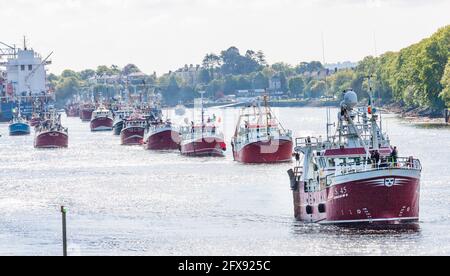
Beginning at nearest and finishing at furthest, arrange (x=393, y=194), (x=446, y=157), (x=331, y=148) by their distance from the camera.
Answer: (x=393, y=194) → (x=331, y=148) → (x=446, y=157)

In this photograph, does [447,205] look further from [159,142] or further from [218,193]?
[159,142]

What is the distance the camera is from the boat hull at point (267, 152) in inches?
4830

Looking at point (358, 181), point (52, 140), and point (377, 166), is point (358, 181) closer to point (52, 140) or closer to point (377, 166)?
point (377, 166)

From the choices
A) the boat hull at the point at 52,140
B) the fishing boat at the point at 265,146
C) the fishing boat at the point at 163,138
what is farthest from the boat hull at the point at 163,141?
the fishing boat at the point at 265,146

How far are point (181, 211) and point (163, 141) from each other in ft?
284

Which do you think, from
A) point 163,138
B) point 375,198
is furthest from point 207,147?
point 375,198

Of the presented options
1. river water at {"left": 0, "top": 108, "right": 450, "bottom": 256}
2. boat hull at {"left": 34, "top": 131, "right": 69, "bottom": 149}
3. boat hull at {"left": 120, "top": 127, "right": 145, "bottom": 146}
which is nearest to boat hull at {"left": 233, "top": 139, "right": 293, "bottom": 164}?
river water at {"left": 0, "top": 108, "right": 450, "bottom": 256}

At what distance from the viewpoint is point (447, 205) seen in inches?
2970

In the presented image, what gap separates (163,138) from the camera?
16512 centimetres

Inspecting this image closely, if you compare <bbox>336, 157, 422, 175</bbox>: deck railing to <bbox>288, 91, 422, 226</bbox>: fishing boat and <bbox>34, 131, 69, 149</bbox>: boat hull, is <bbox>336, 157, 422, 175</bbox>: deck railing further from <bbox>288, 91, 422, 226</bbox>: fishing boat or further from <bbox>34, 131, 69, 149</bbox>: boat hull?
<bbox>34, 131, 69, 149</bbox>: boat hull

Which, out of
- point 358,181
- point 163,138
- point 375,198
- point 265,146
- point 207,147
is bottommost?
point 207,147

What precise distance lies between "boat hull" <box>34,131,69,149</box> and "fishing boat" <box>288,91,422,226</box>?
111m
